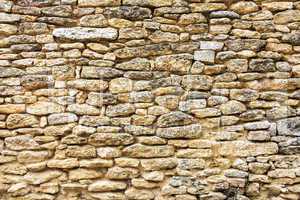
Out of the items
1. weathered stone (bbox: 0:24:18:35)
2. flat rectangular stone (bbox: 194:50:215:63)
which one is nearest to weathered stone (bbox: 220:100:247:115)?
flat rectangular stone (bbox: 194:50:215:63)

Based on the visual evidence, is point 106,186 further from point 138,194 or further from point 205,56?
point 205,56

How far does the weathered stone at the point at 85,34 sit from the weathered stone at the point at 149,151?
925 mm

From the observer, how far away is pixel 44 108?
370 centimetres

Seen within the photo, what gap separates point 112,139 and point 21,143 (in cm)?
74

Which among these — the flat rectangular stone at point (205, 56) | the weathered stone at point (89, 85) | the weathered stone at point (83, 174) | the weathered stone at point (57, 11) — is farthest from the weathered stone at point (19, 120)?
the flat rectangular stone at point (205, 56)

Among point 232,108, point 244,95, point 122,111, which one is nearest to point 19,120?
point 122,111

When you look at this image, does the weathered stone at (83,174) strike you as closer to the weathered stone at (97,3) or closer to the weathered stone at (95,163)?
the weathered stone at (95,163)

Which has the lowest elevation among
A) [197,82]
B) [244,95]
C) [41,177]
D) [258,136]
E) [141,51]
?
[41,177]

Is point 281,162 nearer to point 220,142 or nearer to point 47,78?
point 220,142

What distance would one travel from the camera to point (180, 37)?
3.76 m

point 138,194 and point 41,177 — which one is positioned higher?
point 41,177

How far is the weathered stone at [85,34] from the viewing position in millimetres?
3752

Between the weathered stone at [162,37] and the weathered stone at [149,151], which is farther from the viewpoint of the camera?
the weathered stone at [162,37]

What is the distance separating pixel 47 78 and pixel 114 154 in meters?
0.83
